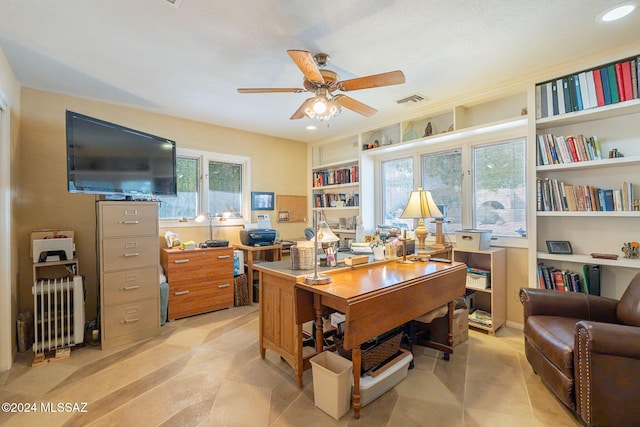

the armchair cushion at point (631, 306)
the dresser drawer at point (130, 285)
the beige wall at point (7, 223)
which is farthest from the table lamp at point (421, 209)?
the beige wall at point (7, 223)

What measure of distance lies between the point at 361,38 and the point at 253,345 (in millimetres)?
2616

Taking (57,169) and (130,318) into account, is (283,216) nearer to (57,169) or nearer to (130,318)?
(130,318)

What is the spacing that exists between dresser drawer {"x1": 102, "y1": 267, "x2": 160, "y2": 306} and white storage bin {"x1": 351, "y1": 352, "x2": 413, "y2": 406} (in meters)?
2.16

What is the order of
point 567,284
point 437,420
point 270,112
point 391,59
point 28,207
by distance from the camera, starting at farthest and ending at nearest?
point 270,112 < point 28,207 < point 567,284 < point 391,59 < point 437,420

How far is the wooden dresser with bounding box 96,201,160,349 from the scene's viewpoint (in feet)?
8.40

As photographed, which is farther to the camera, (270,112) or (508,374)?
(270,112)

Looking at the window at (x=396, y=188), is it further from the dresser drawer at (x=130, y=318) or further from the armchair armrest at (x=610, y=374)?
the dresser drawer at (x=130, y=318)

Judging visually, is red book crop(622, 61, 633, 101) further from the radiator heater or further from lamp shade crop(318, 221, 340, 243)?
the radiator heater

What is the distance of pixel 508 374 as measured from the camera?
2.12 m

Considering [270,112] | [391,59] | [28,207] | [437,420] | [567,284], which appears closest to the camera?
[437,420]

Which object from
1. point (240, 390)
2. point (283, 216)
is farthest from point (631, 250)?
point (283, 216)

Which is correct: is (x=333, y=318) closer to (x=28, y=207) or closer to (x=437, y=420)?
(x=437, y=420)

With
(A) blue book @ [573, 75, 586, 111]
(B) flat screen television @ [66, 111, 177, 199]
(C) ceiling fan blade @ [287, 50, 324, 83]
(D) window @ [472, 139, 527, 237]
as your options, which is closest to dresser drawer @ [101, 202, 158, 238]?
(B) flat screen television @ [66, 111, 177, 199]

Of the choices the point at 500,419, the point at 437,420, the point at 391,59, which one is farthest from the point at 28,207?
the point at 500,419
